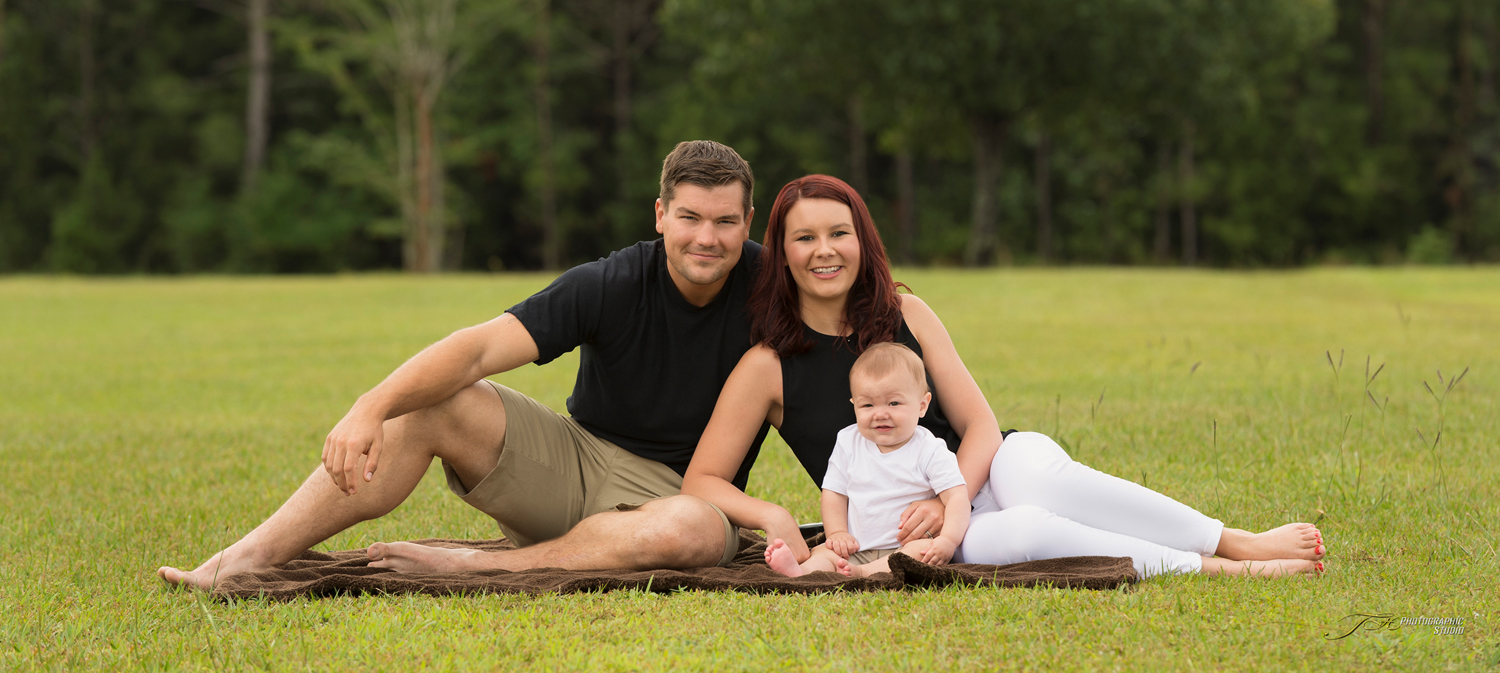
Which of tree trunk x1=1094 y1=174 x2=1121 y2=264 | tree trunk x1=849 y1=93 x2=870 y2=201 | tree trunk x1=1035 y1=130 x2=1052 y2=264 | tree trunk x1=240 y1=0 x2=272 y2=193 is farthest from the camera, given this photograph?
tree trunk x1=1094 y1=174 x2=1121 y2=264

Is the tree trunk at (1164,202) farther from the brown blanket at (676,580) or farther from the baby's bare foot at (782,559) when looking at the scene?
the baby's bare foot at (782,559)

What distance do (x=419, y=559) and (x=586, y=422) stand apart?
2.71ft

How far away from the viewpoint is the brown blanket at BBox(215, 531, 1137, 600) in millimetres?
3666

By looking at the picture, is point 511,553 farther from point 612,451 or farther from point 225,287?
point 225,287

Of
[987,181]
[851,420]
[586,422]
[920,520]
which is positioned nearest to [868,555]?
[920,520]

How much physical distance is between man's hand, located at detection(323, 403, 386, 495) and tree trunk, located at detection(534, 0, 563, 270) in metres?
35.9

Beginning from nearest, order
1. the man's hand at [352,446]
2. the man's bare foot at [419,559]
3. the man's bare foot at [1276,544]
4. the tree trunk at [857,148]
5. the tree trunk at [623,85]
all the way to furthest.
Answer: the man's hand at [352,446]
the man's bare foot at [1276,544]
the man's bare foot at [419,559]
the tree trunk at [857,148]
the tree trunk at [623,85]

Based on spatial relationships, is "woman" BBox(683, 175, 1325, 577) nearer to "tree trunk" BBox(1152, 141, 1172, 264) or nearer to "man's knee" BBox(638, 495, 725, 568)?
"man's knee" BBox(638, 495, 725, 568)

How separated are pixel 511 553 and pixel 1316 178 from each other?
41.5 metres

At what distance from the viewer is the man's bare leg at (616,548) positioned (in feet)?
13.2

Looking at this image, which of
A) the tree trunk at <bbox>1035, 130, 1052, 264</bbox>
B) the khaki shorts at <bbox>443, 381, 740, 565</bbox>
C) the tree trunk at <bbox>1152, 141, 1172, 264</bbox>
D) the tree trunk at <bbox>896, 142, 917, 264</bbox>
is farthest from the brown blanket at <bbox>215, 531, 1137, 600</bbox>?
the tree trunk at <bbox>1152, 141, 1172, 264</bbox>

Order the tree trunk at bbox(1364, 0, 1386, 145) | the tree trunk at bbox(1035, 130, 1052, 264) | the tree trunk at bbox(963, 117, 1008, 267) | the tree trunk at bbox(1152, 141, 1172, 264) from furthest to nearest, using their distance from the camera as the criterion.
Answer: the tree trunk at bbox(1035, 130, 1052, 264)
the tree trunk at bbox(1364, 0, 1386, 145)
the tree trunk at bbox(1152, 141, 1172, 264)
the tree trunk at bbox(963, 117, 1008, 267)

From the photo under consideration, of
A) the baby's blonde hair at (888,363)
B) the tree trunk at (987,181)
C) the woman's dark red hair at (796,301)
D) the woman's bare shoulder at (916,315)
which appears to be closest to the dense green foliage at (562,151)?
the tree trunk at (987,181)

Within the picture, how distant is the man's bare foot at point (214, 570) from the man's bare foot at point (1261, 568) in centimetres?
315
